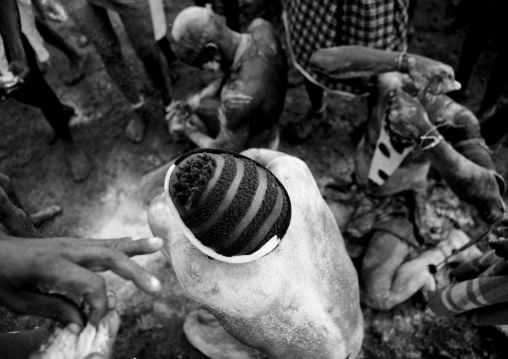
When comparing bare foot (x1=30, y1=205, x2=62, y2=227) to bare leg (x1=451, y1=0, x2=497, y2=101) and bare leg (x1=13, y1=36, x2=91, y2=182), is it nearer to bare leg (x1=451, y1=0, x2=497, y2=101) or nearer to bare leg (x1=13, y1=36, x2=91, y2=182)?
bare leg (x1=13, y1=36, x2=91, y2=182)

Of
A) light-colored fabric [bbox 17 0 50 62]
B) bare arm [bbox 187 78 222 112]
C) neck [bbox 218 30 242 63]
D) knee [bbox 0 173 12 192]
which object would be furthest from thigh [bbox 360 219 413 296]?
light-colored fabric [bbox 17 0 50 62]

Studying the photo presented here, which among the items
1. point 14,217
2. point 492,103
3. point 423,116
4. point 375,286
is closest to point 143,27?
point 14,217

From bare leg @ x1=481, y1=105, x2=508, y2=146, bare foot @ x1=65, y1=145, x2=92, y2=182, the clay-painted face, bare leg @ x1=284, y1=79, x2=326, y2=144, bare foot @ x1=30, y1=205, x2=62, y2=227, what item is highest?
the clay-painted face

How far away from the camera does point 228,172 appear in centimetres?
111

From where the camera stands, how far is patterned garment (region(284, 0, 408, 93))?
2.31m

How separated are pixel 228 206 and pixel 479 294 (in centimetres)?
122

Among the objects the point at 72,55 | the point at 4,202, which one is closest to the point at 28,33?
the point at 72,55

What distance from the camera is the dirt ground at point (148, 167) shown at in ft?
7.27

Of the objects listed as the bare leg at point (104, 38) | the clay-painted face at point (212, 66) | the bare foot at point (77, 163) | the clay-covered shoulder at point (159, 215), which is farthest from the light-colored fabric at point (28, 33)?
the clay-covered shoulder at point (159, 215)

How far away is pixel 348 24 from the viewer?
2.42 meters

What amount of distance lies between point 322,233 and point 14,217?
1254 mm

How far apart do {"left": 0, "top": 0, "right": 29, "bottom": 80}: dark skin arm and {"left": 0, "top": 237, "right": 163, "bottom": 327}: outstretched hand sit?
186 cm

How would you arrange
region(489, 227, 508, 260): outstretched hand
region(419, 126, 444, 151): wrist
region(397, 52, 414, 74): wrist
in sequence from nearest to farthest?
1. region(489, 227, 508, 260): outstretched hand
2. region(419, 126, 444, 151): wrist
3. region(397, 52, 414, 74): wrist

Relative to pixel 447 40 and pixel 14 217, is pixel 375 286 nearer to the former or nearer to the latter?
pixel 14 217
